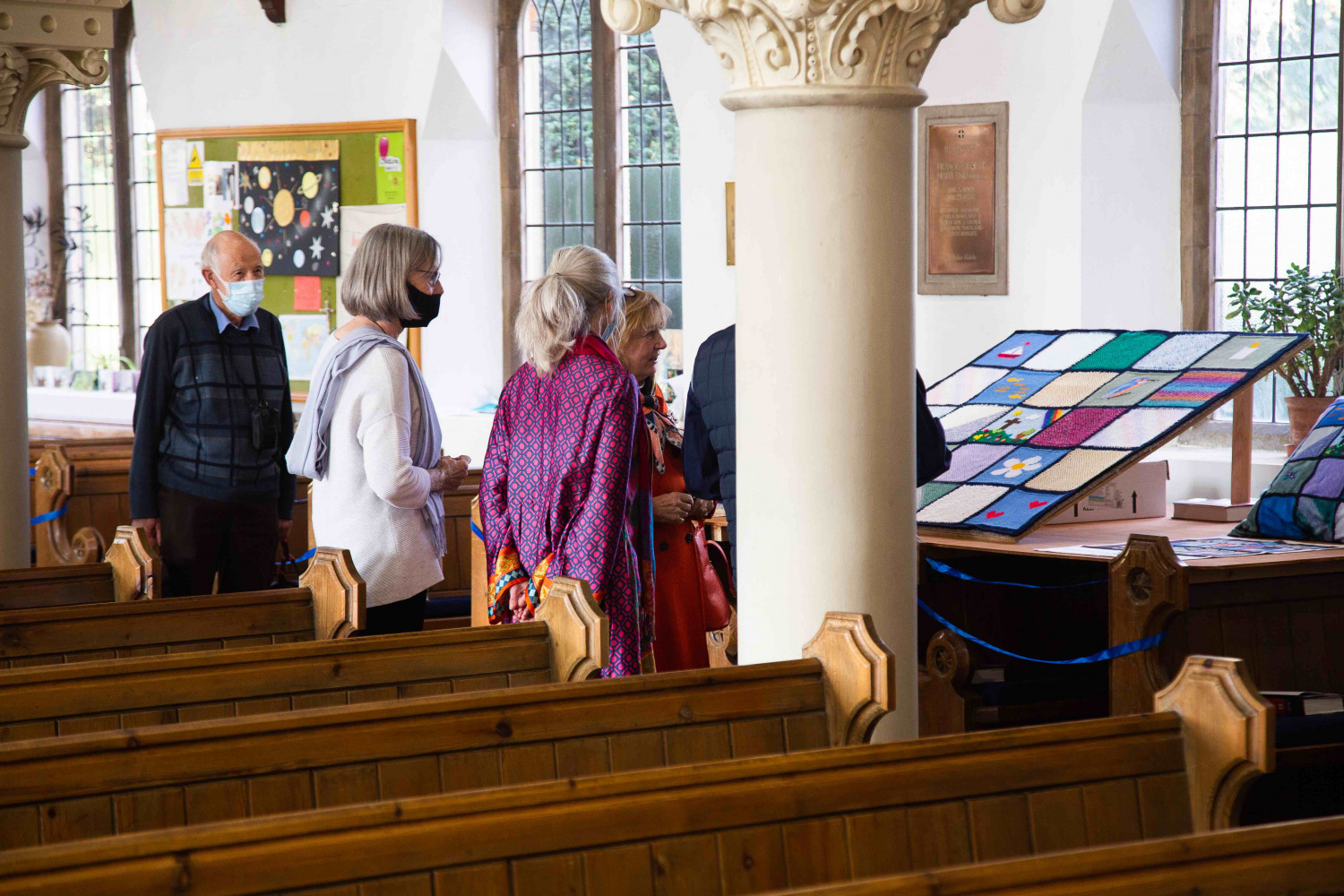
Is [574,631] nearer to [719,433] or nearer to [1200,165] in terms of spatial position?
[719,433]

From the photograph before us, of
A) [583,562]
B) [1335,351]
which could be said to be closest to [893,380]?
[583,562]

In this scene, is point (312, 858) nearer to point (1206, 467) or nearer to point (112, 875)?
point (112, 875)

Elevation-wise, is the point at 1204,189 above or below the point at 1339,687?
above

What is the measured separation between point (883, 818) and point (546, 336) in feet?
5.43

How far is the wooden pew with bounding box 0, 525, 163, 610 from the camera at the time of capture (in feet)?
12.7

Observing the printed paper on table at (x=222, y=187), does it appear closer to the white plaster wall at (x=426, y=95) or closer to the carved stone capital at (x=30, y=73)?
the white plaster wall at (x=426, y=95)

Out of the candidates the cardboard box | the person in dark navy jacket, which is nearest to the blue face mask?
the person in dark navy jacket

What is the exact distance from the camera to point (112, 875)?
160 centimetres

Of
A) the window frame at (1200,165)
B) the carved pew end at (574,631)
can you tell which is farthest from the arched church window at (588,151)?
the carved pew end at (574,631)

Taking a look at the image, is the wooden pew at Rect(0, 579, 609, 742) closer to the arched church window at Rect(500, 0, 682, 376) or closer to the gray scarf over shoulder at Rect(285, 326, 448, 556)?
the gray scarf over shoulder at Rect(285, 326, 448, 556)

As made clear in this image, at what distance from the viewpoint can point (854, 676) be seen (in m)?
2.52

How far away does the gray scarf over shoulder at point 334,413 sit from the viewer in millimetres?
3584

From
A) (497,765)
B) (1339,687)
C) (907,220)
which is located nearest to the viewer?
(497,765)

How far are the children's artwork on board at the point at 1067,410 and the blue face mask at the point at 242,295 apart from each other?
6.32ft
